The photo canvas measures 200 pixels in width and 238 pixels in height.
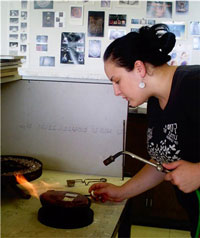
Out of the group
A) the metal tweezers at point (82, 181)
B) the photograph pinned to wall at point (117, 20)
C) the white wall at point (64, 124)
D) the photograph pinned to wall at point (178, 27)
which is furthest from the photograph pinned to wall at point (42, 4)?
the metal tweezers at point (82, 181)

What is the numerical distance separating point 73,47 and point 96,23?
0.27 m

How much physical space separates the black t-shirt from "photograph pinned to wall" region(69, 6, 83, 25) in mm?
1869

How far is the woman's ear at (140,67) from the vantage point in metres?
1.31

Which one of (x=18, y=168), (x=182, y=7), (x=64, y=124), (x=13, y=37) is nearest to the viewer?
(x=18, y=168)

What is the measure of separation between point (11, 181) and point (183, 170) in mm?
634

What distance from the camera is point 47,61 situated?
3.23 meters

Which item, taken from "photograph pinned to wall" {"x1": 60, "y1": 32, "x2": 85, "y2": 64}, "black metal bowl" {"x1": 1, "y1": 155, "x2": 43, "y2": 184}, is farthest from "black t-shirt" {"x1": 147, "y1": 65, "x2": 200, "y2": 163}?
"photograph pinned to wall" {"x1": 60, "y1": 32, "x2": 85, "y2": 64}

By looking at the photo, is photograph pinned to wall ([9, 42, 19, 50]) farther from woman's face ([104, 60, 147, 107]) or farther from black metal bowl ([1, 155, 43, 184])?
woman's face ([104, 60, 147, 107])

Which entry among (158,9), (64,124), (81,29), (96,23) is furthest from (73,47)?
(64,124)

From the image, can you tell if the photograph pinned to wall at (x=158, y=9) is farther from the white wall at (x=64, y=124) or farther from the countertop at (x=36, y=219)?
the countertop at (x=36, y=219)

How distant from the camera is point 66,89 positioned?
5.95 feet

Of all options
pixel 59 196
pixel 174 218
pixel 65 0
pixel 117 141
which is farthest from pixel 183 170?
pixel 65 0

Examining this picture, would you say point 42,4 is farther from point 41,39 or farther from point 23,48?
point 23,48

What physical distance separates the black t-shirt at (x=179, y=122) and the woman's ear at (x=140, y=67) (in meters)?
0.11
